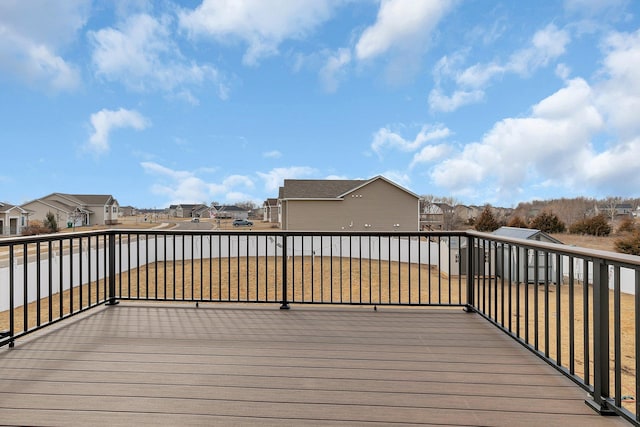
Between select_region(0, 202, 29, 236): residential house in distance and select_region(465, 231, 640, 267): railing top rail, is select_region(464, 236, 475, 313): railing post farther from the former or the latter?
select_region(0, 202, 29, 236): residential house in distance

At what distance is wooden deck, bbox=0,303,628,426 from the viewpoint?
64.1 inches

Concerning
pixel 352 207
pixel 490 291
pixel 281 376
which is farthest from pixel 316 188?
pixel 281 376

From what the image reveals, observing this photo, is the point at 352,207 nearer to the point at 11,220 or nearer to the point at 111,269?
the point at 111,269

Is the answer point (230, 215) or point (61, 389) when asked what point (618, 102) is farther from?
point (230, 215)

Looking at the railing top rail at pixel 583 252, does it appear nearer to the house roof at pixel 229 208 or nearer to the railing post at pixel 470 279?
the railing post at pixel 470 279

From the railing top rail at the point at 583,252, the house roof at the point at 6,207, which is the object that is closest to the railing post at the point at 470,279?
the railing top rail at the point at 583,252

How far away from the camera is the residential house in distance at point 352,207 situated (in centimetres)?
2130

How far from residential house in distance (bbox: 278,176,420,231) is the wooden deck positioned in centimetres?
1822

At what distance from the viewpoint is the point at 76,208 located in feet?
104

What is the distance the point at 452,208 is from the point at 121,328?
2798cm

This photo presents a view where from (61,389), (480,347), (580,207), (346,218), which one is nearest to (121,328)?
(61,389)

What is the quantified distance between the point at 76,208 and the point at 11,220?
7281 millimetres

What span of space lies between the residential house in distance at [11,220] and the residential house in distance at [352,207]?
18.8 metres

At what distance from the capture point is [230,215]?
4706 centimetres
